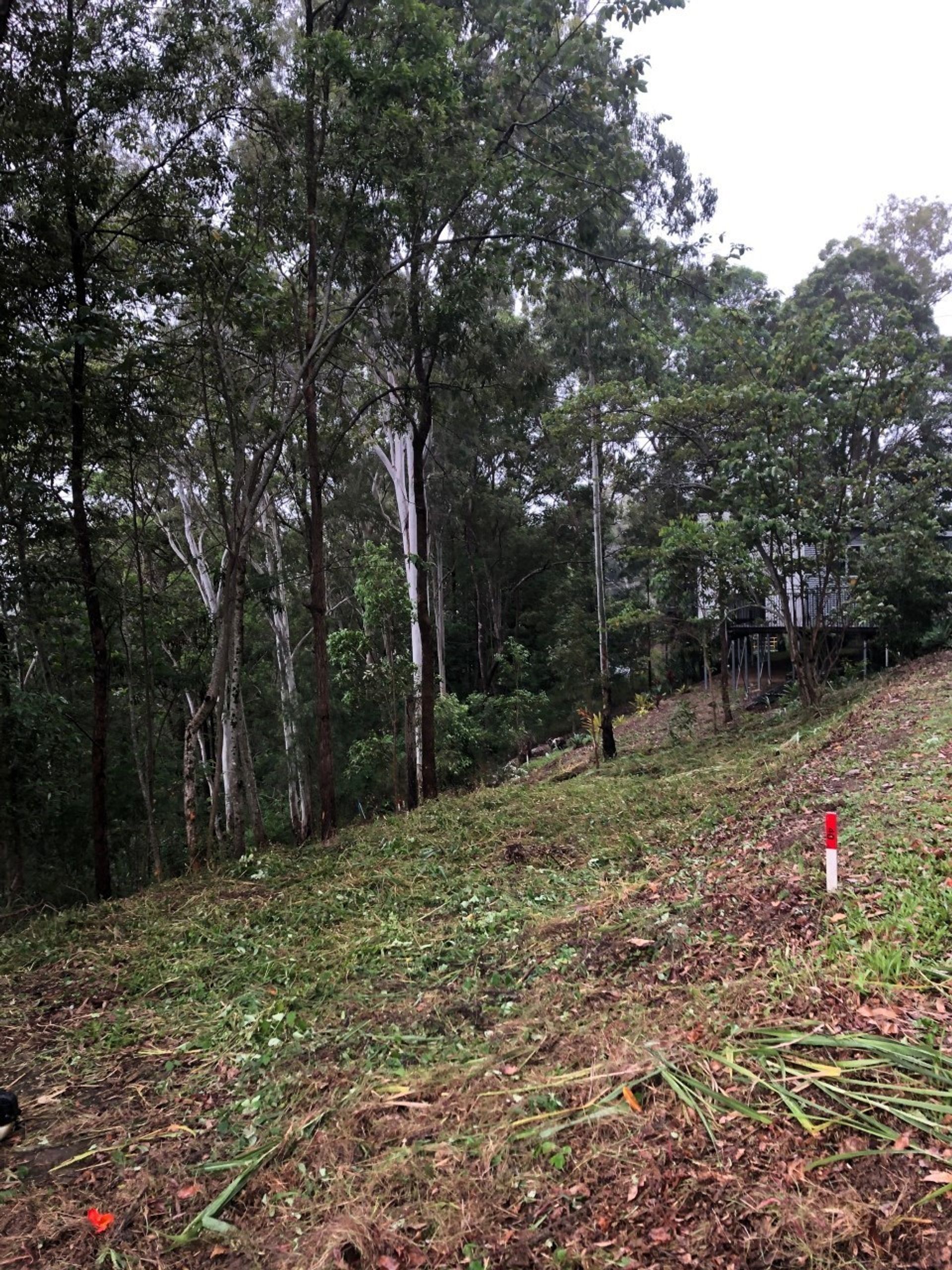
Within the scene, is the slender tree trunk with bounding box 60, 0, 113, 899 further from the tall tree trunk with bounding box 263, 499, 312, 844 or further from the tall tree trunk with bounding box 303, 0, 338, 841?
the tall tree trunk with bounding box 263, 499, 312, 844

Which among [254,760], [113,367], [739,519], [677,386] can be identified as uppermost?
[677,386]

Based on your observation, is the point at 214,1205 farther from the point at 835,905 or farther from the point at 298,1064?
the point at 835,905

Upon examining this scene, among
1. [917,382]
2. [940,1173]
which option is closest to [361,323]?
[917,382]

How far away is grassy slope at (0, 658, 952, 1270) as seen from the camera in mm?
2189

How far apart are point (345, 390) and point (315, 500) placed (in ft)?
14.3

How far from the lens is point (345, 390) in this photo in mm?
12266

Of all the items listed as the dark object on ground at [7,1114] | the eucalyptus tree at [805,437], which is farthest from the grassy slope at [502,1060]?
the eucalyptus tree at [805,437]

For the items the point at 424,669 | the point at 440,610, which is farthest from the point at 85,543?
the point at 440,610

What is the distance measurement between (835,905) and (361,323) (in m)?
9.28

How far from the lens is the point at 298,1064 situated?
11.1 ft

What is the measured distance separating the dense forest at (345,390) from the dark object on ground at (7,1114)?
5019 mm

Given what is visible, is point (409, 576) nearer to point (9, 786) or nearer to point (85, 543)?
point (85, 543)

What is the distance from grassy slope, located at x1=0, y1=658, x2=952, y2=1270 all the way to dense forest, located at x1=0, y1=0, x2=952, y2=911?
3.74 meters

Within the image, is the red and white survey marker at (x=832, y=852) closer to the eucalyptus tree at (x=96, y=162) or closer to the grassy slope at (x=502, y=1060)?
the grassy slope at (x=502, y=1060)
